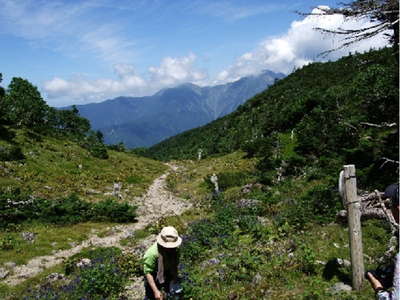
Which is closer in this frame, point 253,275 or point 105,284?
point 253,275

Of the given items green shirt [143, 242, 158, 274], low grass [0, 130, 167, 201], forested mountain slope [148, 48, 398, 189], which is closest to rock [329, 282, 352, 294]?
green shirt [143, 242, 158, 274]

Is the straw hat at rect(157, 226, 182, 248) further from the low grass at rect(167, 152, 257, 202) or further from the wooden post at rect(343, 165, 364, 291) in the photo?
the low grass at rect(167, 152, 257, 202)

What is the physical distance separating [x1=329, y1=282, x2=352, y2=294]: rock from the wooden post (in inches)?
9.4

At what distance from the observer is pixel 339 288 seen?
25.9 ft

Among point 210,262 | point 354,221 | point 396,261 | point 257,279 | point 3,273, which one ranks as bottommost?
point 3,273

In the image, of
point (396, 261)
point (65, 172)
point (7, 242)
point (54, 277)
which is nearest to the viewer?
point (396, 261)

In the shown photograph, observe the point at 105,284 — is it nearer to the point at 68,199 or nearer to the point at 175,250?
the point at 175,250

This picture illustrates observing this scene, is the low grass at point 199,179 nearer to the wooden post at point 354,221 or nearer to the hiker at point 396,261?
the wooden post at point 354,221

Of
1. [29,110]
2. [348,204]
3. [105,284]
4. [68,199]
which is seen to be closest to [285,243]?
[348,204]

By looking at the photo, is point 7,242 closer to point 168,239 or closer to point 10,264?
point 10,264

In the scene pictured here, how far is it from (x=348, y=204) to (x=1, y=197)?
19.7 metres

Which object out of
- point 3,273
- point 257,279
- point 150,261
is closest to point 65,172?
point 3,273

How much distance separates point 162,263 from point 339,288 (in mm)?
3954

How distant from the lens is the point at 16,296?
11641mm
